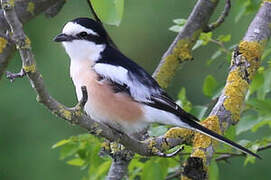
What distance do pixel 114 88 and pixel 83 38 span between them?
14.2 inches

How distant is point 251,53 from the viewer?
3533 millimetres

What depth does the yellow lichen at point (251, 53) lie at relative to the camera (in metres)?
3.53

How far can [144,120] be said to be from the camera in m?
3.48

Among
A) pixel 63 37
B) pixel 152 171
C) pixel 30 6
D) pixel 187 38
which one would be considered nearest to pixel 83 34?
→ pixel 63 37

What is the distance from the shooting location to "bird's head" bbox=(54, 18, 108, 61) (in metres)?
3.61

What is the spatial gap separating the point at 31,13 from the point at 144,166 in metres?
1.00

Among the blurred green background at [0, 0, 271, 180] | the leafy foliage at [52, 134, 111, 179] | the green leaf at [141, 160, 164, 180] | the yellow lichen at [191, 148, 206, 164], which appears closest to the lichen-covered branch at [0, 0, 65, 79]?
the leafy foliage at [52, 134, 111, 179]

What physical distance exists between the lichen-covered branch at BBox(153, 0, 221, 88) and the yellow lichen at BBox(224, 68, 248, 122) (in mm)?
616

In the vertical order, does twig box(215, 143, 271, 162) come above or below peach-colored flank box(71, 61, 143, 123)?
below

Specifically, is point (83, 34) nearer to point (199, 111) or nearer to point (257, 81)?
point (199, 111)

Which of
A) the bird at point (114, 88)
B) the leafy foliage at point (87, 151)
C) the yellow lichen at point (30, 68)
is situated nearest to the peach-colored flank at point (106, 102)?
the bird at point (114, 88)

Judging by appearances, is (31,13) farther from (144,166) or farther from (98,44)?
(144,166)

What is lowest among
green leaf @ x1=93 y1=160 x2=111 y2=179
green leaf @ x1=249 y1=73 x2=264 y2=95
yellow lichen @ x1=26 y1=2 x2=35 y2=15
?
green leaf @ x1=93 y1=160 x2=111 y2=179

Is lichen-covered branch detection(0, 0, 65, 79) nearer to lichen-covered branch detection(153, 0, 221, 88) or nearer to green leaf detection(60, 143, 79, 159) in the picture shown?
green leaf detection(60, 143, 79, 159)
